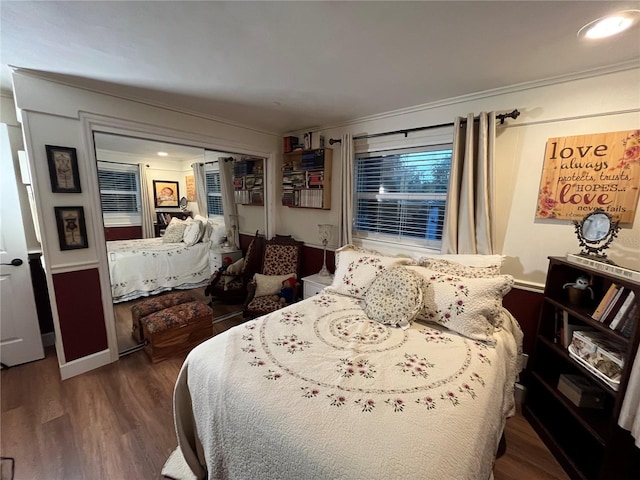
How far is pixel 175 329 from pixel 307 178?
83.4 inches

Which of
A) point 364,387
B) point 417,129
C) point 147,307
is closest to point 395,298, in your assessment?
point 364,387

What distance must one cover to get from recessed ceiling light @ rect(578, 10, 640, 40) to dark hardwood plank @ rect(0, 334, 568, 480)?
2.36 metres

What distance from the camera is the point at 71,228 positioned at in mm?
2053

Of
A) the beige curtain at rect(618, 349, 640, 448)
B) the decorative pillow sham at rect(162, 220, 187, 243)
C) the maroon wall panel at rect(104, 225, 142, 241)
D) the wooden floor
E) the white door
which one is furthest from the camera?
the decorative pillow sham at rect(162, 220, 187, 243)

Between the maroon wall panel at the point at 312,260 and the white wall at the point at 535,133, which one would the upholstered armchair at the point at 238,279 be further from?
the white wall at the point at 535,133

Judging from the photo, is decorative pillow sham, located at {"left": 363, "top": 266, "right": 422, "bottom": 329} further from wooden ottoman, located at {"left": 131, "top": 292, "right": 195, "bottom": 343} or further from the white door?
the white door

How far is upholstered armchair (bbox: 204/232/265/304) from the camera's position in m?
3.28

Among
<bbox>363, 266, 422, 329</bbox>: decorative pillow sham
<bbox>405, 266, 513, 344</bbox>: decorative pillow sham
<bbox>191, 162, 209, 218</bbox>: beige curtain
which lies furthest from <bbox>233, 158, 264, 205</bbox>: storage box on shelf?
<bbox>405, 266, 513, 344</bbox>: decorative pillow sham

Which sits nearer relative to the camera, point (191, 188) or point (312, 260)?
point (191, 188)

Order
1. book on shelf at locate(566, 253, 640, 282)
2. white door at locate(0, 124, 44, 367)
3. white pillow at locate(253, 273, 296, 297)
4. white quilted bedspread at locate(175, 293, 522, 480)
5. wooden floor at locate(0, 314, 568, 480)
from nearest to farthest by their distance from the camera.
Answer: white quilted bedspread at locate(175, 293, 522, 480) < book on shelf at locate(566, 253, 640, 282) < wooden floor at locate(0, 314, 568, 480) < white door at locate(0, 124, 44, 367) < white pillow at locate(253, 273, 296, 297)

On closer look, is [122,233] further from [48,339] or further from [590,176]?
[590,176]

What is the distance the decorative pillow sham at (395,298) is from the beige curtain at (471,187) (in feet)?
2.21

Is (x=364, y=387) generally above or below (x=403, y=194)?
below

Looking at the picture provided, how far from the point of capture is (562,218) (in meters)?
1.78
